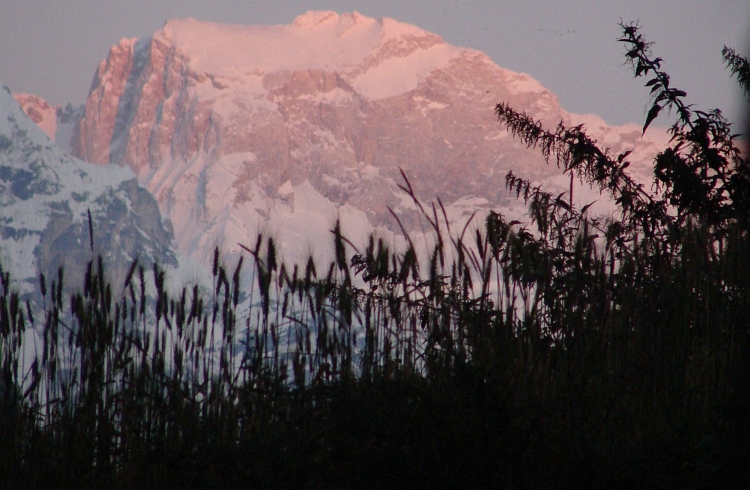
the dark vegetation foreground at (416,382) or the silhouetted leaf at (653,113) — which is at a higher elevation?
the silhouetted leaf at (653,113)

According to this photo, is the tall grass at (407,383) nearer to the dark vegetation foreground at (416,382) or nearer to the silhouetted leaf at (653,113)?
the dark vegetation foreground at (416,382)

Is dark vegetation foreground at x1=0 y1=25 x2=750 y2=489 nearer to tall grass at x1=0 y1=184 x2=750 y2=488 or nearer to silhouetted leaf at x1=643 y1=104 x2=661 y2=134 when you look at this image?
tall grass at x1=0 y1=184 x2=750 y2=488

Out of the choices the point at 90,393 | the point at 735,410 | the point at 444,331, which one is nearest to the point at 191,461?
the point at 90,393

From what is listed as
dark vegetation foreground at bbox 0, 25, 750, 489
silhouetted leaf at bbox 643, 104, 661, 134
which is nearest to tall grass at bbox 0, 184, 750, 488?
dark vegetation foreground at bbox 0, 25, 750, 489

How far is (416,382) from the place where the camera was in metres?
3.23

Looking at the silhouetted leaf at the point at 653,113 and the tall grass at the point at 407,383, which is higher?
the silhouetted leaf at the point at 653,113

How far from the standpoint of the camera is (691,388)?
3.25 m

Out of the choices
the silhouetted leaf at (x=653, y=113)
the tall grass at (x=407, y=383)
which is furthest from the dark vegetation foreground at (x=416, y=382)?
the silhouetted leaf at (x=653, y=113)

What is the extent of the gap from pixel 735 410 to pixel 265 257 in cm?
207

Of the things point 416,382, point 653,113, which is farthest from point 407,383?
point 653,113

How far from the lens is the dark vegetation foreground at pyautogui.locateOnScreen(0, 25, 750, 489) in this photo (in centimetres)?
280

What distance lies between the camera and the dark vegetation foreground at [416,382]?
2801mm

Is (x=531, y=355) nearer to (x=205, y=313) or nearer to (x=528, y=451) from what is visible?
(x=528, y=451)

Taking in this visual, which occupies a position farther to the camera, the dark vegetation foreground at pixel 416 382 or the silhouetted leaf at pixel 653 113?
the silhouetted leaf at pixel 653 113
